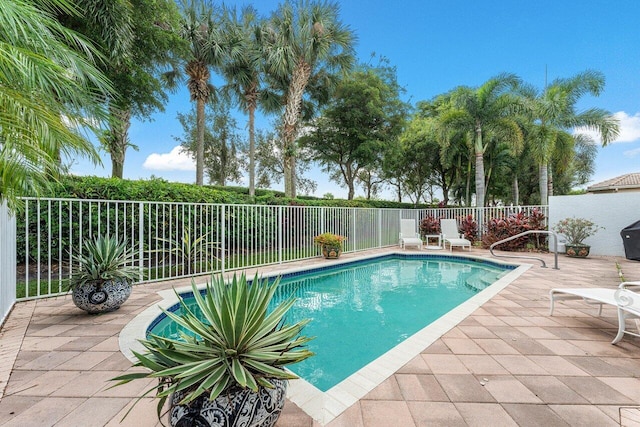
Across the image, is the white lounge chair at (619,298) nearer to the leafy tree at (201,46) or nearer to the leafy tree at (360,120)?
the leafy tree at (201,46)

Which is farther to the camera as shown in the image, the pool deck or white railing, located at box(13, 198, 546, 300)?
white railing, located at box(13, 198, 546, 300)

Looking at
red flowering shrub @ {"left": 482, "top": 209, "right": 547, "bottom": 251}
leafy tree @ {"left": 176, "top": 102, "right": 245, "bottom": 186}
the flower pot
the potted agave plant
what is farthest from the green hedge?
leafy tree @ {"left": 176, "top": 102, "right": 245, "bottom": 186}

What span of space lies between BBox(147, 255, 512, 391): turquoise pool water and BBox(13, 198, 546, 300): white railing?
53.2 inches

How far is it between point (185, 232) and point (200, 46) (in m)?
9.59

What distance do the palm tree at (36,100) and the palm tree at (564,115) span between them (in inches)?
590

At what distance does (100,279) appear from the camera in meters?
3.44

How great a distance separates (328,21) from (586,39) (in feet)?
35.2

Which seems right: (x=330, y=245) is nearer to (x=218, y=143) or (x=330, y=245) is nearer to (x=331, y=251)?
(x=331, y=251)

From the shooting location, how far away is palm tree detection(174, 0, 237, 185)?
1085 centimetres

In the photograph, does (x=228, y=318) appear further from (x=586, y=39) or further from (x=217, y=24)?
(x=586, y=39)

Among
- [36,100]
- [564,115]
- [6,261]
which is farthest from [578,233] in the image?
[6,261]

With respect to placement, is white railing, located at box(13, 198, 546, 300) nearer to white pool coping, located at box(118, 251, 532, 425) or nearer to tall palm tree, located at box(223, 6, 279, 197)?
white pool coping, located at box(118, 251, 532, 425)

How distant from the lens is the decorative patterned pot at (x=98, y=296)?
11.2ft

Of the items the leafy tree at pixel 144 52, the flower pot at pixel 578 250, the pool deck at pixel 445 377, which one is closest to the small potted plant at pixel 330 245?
the pool deck at pixel 445 377
